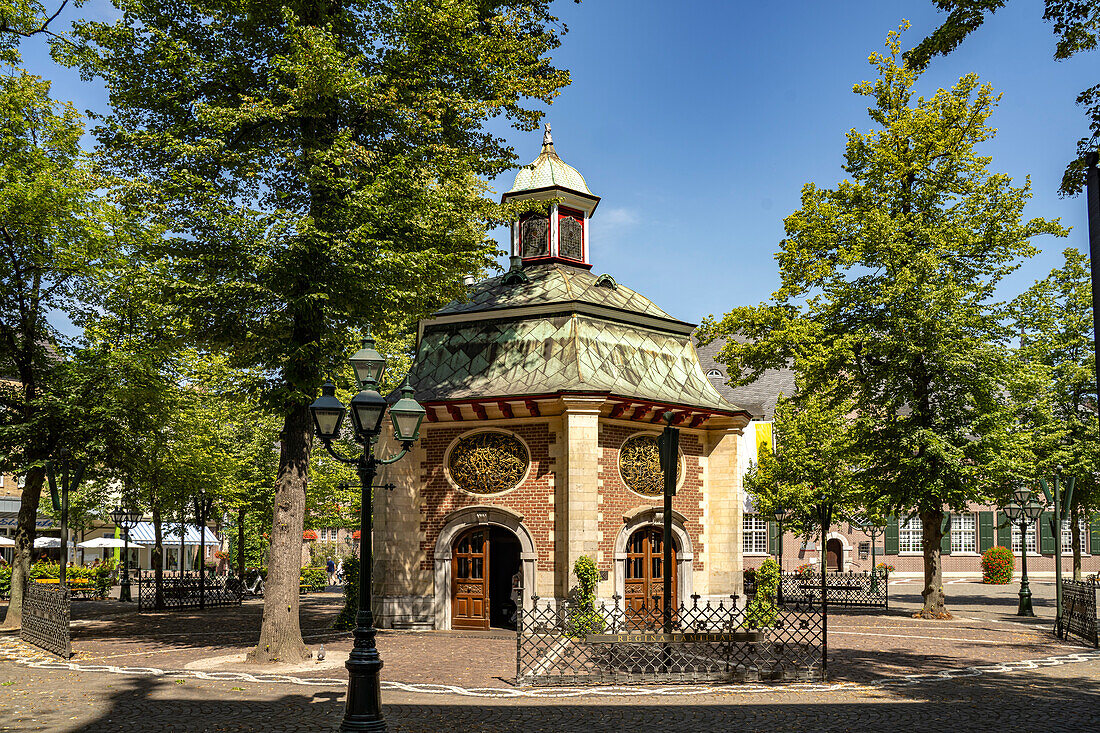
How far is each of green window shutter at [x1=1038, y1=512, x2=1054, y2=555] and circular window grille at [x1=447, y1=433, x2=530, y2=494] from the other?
135 feet

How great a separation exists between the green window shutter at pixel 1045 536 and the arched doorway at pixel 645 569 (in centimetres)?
3775

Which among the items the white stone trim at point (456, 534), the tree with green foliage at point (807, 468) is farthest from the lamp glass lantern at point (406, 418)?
the tree with green foliage at point (807, 468)

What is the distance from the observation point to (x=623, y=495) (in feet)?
71.6

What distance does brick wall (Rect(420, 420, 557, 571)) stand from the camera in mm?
21109

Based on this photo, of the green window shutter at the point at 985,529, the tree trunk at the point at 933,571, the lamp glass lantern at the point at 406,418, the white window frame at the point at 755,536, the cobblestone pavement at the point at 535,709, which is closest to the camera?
the lamp glass lantern at the point at 406,418

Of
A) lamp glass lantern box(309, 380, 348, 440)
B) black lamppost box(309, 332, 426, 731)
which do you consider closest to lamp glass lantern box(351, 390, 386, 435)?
black lamppost box(309, 332, 426, 731)

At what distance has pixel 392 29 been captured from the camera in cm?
1669

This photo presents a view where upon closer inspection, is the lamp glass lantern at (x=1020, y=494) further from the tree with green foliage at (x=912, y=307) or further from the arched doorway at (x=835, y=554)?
the arched doorway at (x=835, y=554)

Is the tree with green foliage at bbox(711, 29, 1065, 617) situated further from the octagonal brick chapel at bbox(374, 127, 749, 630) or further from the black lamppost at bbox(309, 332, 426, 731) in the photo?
the black lamppost at bbox(309, 332, 426, 731)

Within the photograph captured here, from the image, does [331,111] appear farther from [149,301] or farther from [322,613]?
[322,613]

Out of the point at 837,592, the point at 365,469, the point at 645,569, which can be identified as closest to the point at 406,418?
the point at 365,469

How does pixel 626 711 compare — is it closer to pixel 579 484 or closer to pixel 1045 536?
pixel 579 484

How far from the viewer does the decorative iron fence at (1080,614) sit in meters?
18.7

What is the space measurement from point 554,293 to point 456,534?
678 centimetres
